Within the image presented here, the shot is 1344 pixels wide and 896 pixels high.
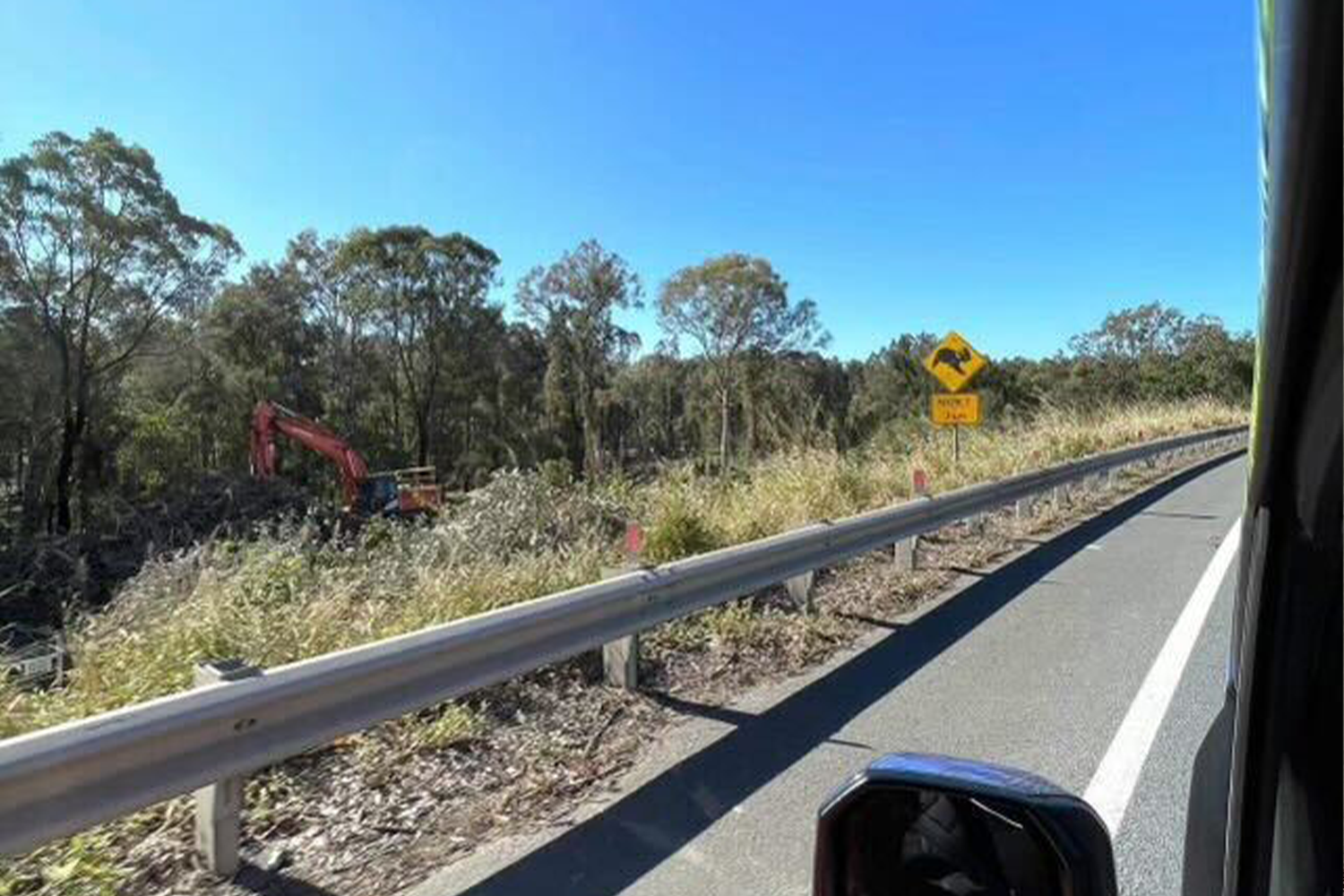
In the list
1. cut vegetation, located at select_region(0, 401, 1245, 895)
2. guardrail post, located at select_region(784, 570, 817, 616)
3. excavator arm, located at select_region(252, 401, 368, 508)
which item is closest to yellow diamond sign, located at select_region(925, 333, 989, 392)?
cut vegetation, located at select_region(0, 401, 1245, 895)

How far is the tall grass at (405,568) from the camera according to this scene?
5027 millimetres

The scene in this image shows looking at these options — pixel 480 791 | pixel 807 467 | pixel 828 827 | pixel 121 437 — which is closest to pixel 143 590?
pixel 480 791

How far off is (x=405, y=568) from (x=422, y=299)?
47.4m

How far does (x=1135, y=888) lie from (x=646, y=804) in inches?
74.7

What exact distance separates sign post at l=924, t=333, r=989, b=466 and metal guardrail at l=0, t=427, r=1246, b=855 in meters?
8.70

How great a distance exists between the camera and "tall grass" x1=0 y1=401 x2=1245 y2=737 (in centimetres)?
503

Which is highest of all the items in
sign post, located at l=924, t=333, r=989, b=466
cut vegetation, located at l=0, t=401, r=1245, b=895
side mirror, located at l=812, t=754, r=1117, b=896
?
sign post, located at l=924, t=333, r=989, b=466

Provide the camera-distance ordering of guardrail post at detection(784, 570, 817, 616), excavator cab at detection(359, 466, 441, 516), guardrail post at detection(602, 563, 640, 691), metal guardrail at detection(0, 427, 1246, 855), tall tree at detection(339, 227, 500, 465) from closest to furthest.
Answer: metal guardrail at detection(0, 427, 1246, 855), guardrail post at detection(602, 563, 640, 691), guardrail post at detection(784, 570, 817, 616), excavator cab at detection(359, 466, 441, 516), tall tree at detection(339, 227, 500, 465)

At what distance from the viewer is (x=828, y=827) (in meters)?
1.46

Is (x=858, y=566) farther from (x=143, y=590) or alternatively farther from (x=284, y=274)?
(x=284, y=274)

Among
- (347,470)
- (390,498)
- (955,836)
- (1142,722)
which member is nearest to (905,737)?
(1142,722)

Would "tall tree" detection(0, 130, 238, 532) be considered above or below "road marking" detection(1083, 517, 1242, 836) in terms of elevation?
above

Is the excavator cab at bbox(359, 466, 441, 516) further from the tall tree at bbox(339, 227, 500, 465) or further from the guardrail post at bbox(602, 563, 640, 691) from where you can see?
the tall tree at bbox(339, 227, 500, 465)

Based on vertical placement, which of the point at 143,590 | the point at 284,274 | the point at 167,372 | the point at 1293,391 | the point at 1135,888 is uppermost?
the point at 284,274
